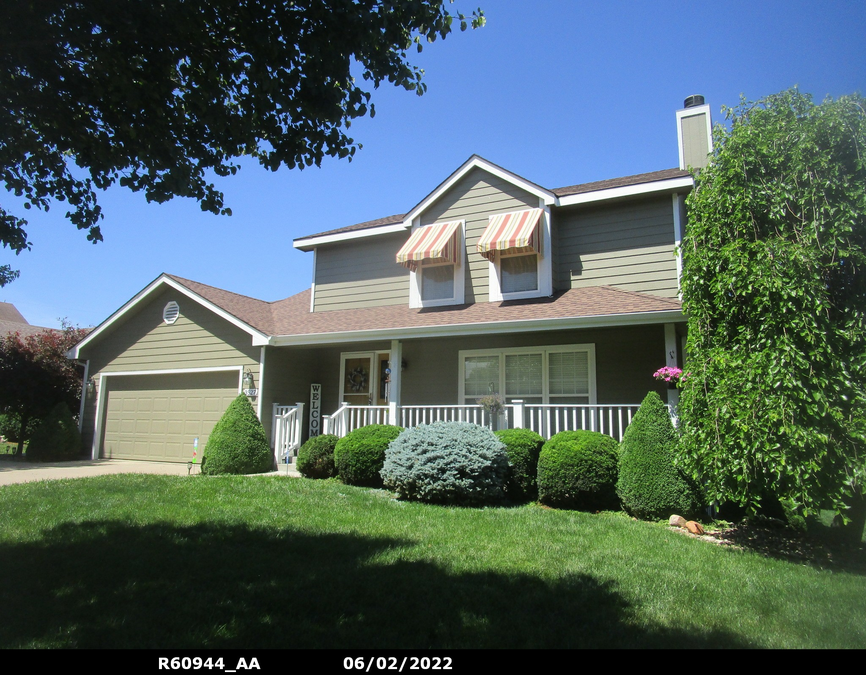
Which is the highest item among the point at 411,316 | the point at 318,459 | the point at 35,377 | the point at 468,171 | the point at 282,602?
the point at 468,171

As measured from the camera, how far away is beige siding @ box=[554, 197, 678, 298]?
10.9 m

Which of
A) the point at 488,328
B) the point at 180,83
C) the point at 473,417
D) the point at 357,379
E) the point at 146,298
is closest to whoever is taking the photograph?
the point at 180,83

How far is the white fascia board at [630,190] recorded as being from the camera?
1063cm

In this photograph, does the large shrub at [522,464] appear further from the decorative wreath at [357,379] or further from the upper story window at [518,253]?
the decorative wreath at [357,379]

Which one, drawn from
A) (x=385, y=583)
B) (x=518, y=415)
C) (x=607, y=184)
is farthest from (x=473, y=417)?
(x=385, y=583)

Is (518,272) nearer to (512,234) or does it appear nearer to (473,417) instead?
(512,234)

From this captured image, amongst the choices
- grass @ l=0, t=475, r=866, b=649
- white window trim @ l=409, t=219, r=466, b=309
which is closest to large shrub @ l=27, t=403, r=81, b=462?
grass @ l=0, t=475, r=866, b=649

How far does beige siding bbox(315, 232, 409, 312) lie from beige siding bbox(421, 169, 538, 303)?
1198 mm

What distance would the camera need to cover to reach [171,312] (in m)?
14.4

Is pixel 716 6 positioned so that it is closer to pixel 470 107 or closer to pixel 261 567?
pixel 470 107

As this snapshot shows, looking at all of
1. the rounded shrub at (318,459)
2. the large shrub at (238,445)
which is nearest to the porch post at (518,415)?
the rounded shrub at (318,459)

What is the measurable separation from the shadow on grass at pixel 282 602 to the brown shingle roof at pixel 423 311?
228 inches

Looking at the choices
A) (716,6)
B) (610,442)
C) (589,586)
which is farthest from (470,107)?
(589,586)

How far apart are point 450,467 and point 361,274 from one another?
6970 mm
